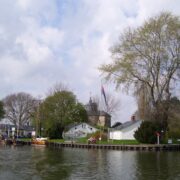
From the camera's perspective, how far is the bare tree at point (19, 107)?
130125mm

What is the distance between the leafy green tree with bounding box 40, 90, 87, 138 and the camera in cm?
10500

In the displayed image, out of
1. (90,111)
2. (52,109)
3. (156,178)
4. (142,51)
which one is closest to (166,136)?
(142,51)

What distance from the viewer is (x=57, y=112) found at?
105812mm

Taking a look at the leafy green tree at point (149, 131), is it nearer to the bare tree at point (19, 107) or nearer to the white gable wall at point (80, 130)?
the white gable wall at point (80, 130)

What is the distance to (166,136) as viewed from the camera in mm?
74688

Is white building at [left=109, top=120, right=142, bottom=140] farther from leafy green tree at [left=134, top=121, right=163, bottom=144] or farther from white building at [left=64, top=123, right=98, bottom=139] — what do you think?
white building at [left=64, top=123, right=98, bottom=139]

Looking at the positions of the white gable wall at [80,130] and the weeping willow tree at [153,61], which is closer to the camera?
the weeping willow tree at [153,61]

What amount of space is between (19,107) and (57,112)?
28.4 metres

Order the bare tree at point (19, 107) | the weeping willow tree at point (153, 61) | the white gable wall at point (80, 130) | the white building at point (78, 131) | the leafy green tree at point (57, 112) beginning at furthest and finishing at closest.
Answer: the bare tree at point (19, 107)
the white gable wall at point (80, 130)
the white building at point (78, 131)
the leafy green tree at point (57, 112)
the weeping willow tree at point (153, 61)

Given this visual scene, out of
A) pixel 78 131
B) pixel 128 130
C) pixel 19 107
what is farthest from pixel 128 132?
pixel 19 107

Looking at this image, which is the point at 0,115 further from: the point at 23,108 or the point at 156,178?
the point at 156,178

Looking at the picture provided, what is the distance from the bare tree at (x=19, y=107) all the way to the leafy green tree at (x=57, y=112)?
22.8 meters

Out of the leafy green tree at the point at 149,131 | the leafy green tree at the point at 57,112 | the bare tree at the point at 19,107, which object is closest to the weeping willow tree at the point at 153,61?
the leafy green tree at the point at 149,131

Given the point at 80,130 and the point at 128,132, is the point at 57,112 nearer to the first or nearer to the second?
the point at 80,130
